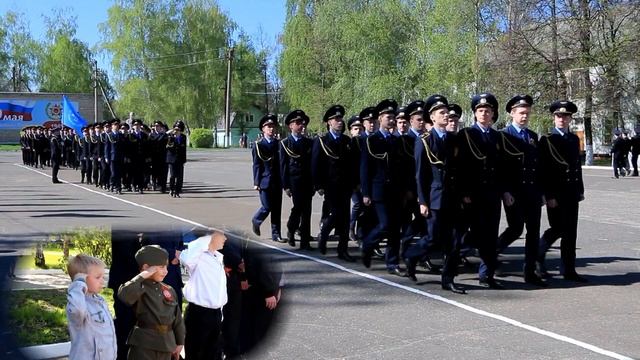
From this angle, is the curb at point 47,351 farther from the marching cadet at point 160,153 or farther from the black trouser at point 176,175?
the marching cadet at point 160,153

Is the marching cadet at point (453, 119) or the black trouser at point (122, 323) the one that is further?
the marching cadet at point (453, 119)

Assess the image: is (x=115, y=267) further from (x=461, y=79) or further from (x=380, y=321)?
(x=461, y=79)

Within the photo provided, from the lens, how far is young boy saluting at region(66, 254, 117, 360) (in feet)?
9.26

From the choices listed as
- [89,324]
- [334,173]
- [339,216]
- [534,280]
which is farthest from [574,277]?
[89,324]

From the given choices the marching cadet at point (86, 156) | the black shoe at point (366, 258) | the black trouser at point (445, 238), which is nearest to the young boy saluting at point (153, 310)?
the black trouser at point (445, 238)

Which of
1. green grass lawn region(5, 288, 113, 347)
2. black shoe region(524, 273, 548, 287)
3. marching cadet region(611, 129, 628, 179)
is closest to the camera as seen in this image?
green grass lawn region(5, 288, 113, 347)

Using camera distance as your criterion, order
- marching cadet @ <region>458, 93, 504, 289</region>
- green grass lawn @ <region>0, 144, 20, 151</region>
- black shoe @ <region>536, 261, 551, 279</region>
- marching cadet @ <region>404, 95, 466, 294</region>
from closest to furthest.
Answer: marching cadet @ <region>404, 95, 466, 294</region> → marching cadet @ <region>458, 93, 504, 289</region> → black shoe @ <region>536, 261, 551, 279</region> → green grass lawn @ <region>0, 144, 20, 151</region>

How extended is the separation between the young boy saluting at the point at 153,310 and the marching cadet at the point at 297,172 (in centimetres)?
719

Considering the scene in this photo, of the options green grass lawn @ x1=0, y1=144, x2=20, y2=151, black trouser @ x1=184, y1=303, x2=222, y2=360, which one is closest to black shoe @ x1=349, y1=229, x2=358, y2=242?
black trouser @ x1=184, y1=303, x2=222, y2=360

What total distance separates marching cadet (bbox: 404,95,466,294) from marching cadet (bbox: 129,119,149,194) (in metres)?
12.8

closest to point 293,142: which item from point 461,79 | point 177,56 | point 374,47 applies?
point 461,79

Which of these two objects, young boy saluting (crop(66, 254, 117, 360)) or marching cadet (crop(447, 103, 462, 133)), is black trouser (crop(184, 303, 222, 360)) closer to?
young boy saluting (crop(66, 254, 117, 360))

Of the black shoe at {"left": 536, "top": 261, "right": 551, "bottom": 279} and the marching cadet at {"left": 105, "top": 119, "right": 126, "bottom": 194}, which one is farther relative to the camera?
the marching cadet at {"left": 105, "top": 119, "right": 126, "bottom": 194}

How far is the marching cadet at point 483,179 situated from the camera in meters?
7.70
